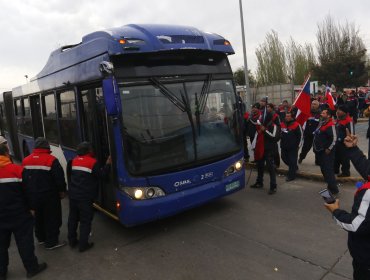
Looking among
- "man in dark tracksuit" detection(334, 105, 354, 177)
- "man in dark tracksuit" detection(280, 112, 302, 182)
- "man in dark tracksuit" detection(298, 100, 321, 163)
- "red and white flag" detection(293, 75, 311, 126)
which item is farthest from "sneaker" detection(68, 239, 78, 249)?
"man in dark tracksuit" detection(298, 100, 321, 163)

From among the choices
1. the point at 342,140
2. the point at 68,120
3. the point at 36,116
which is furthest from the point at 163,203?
the point at 36,116

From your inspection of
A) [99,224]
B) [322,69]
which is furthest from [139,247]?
[322,69]

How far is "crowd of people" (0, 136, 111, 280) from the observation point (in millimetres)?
4168

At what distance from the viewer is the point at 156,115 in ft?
15.8

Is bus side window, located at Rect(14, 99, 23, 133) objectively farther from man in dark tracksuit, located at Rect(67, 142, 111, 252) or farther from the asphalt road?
man in dark tracksuit, located at Rect(67, 142, 111, 252)

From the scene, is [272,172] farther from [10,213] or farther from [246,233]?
[10,213]

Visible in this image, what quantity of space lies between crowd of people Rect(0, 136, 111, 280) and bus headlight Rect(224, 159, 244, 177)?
1.98m

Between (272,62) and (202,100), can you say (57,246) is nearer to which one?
(202,100)

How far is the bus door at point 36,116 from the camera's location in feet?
25.6

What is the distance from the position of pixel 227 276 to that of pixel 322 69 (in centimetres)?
3195

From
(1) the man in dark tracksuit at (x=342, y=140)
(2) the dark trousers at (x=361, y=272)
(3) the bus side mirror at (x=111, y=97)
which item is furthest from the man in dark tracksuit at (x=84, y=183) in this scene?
(1) the man in dark tracksuit at (x=342, y=140)

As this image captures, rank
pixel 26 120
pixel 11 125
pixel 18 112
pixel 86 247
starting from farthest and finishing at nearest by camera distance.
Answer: pixel 11 125 → pixel 18 112 → pixel 26 120 → pixel 86 247

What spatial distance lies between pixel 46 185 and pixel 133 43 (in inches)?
94.6

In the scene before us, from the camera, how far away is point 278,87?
21.3 metres
